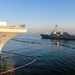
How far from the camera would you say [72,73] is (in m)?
34.9

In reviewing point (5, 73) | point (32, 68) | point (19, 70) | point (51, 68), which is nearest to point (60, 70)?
point (51, 68)

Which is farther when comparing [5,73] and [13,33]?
[13,33]

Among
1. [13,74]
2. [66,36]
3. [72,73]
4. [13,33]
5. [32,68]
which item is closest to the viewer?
[13,74]

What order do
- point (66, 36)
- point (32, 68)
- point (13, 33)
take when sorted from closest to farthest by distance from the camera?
point (32, 68) → point (13, 33) → point (66, 36)

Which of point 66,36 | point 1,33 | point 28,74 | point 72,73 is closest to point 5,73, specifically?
point 28,74

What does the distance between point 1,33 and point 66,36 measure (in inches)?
6134

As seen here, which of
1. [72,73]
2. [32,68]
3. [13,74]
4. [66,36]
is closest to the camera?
[13,74]

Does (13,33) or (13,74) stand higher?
(13,33)

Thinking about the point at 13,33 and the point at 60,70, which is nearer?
the point at 60,70

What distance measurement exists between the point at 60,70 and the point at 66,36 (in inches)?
6160

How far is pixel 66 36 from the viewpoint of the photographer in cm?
19050

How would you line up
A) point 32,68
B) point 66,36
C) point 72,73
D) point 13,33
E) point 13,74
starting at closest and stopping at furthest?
point 13,74, point 72,73, point 32,68, point 13,33, point 66,36

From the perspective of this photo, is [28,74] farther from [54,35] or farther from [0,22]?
[54,35]

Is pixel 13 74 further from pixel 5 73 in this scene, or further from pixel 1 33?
pixel 1 33
